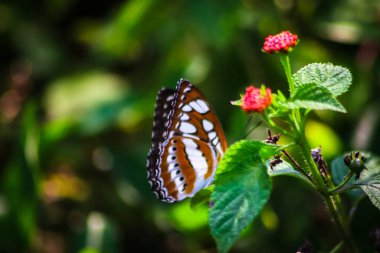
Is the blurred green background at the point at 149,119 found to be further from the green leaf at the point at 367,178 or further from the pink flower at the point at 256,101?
the pink flower at the point at 256,101

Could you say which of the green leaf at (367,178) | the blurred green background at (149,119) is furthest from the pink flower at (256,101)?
the blurred green background at (149,119)

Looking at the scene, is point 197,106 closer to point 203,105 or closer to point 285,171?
point 203,105

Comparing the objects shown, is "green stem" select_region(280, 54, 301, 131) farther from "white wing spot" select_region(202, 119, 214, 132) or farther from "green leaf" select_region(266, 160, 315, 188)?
"white wing spot" select_region(202, 119, 214, 132)

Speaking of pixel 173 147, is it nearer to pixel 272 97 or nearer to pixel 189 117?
pixel 189 117

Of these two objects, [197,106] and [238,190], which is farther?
[197,106]

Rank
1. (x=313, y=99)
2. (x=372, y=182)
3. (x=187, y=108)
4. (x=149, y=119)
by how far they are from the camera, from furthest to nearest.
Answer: (x=149, y=119), (x=187, y=108), (x=372, y=182), (x=313, y=99)

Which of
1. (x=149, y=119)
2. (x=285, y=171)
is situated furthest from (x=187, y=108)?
(x=149, y=119)

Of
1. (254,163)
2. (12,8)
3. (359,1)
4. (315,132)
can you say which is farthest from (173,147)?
(12,8)

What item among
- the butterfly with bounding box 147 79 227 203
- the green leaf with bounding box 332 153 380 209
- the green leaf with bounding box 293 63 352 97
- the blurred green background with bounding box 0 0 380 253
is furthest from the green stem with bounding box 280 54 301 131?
the blurred green background with bounding box 0 0 380 253
